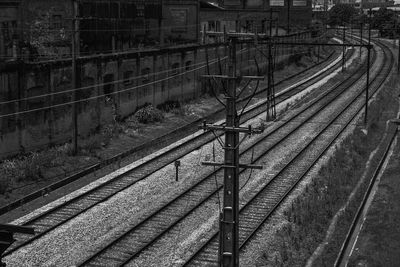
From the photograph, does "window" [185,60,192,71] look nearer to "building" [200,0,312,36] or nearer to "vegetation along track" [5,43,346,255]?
"vegetation along track" [5,43,346,255]

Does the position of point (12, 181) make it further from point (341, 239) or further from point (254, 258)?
point (341, 239)

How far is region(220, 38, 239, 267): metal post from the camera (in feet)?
39.9

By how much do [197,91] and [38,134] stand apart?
17.2 m

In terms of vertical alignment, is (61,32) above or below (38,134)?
above

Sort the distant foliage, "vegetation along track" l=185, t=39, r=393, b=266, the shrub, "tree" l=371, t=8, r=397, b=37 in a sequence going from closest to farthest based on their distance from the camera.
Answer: "vegetation along track" l=185, t=39, r=393, b=266 → the shrub → "tree" l=371, t=8, r=397, b=37 → the distant foliage

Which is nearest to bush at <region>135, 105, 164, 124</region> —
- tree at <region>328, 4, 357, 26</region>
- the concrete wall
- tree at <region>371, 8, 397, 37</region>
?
the concrete wall

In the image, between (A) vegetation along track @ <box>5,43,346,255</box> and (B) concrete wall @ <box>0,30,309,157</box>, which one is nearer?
(A) vegetation along track @ <box>5,43,346,255</box>

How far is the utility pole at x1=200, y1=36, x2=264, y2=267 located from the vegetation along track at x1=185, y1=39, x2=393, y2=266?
132 inches

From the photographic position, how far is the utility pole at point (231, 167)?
39.8 ft

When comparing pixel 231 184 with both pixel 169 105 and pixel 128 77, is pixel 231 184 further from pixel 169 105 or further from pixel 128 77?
pixel 169 105

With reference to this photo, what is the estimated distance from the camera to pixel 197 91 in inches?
1633

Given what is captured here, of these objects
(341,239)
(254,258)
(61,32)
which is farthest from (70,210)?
(61,32)

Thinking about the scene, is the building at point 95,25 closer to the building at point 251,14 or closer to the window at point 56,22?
the window at point 56,22

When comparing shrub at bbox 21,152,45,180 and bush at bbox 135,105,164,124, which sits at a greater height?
bush at bbox 135,105,164,124
